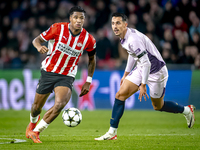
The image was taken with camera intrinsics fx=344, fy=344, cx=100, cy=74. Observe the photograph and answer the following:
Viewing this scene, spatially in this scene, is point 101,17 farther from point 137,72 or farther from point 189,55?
point 137,72

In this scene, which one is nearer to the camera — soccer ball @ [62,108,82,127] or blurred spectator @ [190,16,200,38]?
soccer ball @ [62,108,82,127]

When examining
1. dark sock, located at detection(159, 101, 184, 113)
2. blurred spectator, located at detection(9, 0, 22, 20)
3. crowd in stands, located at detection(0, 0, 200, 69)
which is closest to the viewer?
dark sock, located at detection(159, 101, 184, 113)

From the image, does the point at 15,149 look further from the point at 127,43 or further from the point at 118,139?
the point at 127,43

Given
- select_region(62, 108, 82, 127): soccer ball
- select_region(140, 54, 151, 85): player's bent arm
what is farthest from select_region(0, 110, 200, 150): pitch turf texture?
select_region(140, 54, 151, 85): player's bent arm

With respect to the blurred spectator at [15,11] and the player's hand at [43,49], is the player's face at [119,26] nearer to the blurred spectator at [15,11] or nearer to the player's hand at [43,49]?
the player's hand at [43,49]

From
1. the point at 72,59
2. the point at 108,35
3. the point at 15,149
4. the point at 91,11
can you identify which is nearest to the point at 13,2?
the point at 91,11

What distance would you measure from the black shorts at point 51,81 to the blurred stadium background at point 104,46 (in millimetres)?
5691

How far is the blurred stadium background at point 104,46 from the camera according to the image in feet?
38.9

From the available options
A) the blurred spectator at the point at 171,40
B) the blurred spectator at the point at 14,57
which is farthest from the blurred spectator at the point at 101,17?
the blurred spectator at the point at 14,57

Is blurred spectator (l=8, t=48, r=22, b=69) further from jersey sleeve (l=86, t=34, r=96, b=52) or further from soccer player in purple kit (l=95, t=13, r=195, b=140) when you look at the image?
soccer player in purple kit (l=95, t=13, r=195, b=140)

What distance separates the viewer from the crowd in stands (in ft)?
41.4

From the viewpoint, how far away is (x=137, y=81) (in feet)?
20.1

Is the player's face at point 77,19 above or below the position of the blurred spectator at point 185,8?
below

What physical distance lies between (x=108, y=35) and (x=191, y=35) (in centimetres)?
315
